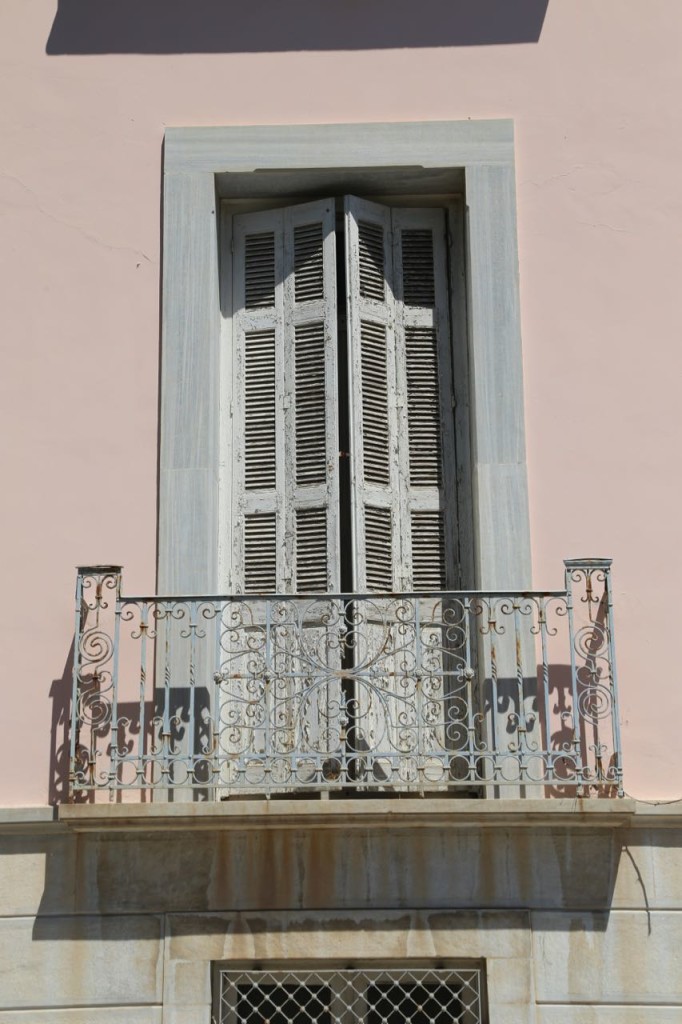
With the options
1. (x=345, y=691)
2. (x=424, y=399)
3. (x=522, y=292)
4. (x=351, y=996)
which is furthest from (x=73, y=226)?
(x=351, y=996)

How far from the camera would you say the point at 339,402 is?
9203 millimetres

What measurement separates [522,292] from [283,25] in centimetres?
198

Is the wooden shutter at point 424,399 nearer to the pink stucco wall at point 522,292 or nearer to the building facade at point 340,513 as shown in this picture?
the building facade at point 340,513

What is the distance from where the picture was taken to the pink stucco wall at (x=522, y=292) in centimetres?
870

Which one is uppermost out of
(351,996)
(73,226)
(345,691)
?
(73,226)

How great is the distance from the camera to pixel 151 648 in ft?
28.2

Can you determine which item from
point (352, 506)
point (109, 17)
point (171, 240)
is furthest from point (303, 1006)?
point (109, 17)

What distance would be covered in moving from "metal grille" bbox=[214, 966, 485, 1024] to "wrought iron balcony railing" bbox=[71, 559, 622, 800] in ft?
2.82

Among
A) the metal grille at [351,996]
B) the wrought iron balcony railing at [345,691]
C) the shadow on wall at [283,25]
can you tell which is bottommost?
the metal grille at [351,996]

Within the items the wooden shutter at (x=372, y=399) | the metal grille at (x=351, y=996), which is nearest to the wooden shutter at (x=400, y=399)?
the wooden shutter at (x=372, y=399)

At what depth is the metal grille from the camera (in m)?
8.16

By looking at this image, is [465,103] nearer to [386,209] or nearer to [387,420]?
[386,209]

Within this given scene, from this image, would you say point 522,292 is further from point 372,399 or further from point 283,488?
point 283,488

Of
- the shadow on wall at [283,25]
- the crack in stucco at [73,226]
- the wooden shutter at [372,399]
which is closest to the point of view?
the wooden shutter at [372,399]
